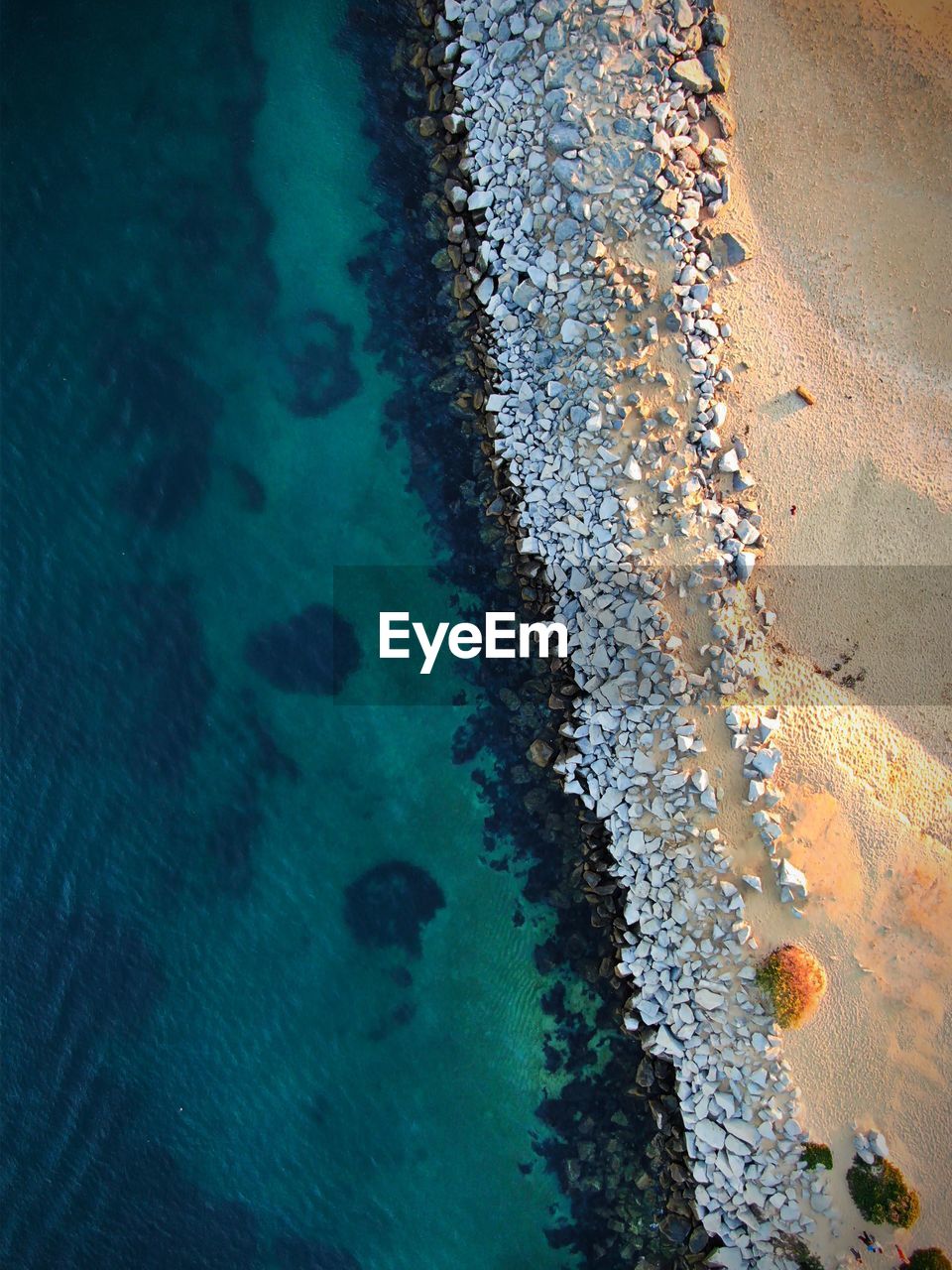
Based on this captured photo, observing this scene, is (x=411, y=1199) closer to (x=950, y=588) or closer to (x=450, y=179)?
(x=950, y=588)

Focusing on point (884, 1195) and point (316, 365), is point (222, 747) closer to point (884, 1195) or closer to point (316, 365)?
point (316, 365)

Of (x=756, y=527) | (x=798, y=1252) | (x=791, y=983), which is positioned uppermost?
(x=756, y=527)

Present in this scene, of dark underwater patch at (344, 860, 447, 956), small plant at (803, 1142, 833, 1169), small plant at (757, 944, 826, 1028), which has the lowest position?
small plant at (803, 1142, 833, 1169)

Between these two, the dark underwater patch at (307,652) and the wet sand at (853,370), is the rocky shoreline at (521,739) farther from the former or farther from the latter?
the wet sand at (853,370)

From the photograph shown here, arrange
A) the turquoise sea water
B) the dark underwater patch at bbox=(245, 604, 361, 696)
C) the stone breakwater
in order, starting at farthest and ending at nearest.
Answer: the dark underwater patch at bbox=(245, 604, 361, 696), the turquoise sea water, the stone breakwater
